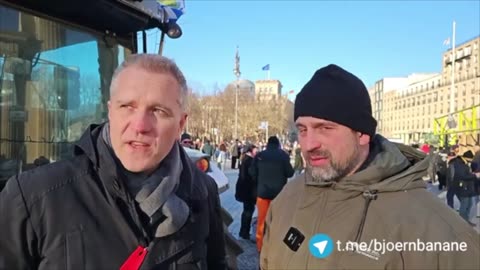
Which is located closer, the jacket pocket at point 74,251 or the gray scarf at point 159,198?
the jacket pocket at point 74,251

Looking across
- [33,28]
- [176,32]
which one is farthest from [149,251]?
[176,32]

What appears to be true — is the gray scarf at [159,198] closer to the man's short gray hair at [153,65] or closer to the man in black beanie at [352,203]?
the man's short gray hair at [153,65]

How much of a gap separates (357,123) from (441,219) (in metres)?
0.57

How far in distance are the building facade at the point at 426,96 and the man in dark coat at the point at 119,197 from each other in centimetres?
7017

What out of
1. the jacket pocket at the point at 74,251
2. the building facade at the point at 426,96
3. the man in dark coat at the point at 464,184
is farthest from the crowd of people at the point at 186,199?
the building facade at the point at 426,96

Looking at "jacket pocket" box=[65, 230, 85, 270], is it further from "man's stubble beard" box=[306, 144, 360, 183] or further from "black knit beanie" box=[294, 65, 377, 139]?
"black knit beanie" box=[294, 65, 377, 139]

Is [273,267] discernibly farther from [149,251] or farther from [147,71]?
[147,71]

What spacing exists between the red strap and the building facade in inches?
2769

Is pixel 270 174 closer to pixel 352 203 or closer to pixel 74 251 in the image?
pixel 352 203

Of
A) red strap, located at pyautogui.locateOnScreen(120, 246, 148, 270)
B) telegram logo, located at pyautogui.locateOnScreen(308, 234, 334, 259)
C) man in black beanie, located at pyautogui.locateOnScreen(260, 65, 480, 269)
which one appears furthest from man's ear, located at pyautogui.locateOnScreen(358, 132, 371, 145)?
red strap, located at pyautogui.locateOnScreen(120, 246, 148, 270)

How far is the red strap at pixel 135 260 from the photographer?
1.70 metres

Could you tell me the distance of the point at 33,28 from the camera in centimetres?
321

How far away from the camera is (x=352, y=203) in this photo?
208 cm

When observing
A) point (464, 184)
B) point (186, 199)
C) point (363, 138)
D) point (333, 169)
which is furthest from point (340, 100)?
point (464, 184)
